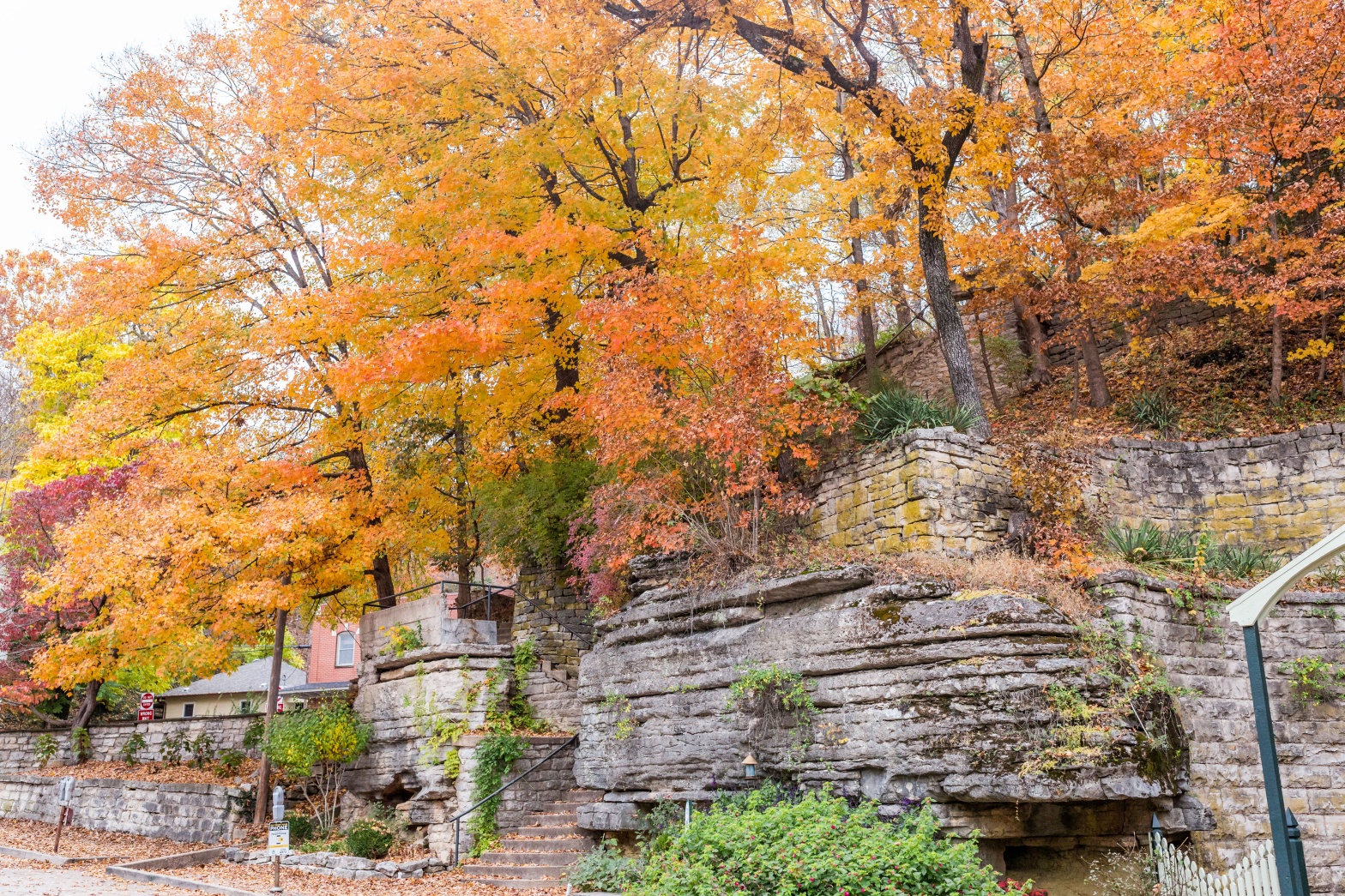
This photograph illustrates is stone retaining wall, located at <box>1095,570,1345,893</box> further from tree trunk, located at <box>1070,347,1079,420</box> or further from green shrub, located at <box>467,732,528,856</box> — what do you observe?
green shrub, located at <box>467,732,528,856</box>

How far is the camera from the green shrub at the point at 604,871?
10.7 metres

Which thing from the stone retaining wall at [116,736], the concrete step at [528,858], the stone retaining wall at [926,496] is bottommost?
the concrete step at [528,858]

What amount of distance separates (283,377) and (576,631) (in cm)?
680

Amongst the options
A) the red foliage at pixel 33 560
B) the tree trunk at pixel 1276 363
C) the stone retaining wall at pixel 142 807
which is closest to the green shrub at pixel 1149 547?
the tree trunk at pixel 1276 363

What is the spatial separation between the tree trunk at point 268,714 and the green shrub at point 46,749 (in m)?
8.07

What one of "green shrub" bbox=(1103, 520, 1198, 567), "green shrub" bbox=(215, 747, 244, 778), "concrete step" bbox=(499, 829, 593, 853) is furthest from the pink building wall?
"green shrub" bbox=(1103, 520, 1198, 567)

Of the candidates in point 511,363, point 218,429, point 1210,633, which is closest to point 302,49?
point 511,363

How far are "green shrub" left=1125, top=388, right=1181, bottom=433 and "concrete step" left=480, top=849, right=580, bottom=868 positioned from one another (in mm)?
9946

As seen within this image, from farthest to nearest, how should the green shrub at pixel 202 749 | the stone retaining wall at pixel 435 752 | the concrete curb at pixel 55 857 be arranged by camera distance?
the green shrub at pixel 202 749 < the concrete curb at pixel 55 857 < the stone retaining wall at pixel 435 752

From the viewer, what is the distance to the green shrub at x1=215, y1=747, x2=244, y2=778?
17.2 m

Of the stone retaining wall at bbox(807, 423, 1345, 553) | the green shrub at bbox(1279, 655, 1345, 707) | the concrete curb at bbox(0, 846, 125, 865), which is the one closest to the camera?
the green shrub at bbox(1279, 655, 1345, 707)

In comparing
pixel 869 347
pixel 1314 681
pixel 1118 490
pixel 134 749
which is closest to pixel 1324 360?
pixel 1118 490

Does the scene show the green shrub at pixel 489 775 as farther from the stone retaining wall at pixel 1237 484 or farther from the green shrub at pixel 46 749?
the green shrub at pixel 46 749

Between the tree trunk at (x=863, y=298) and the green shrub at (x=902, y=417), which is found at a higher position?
the tree trunk at (x=863, y=298)
